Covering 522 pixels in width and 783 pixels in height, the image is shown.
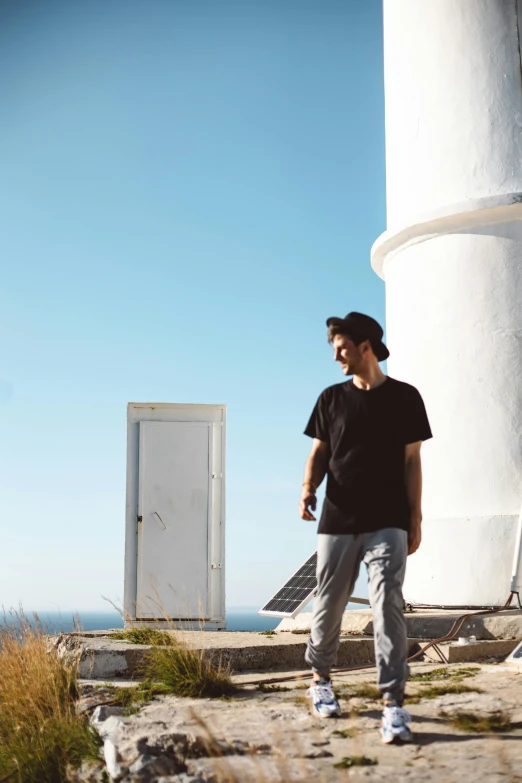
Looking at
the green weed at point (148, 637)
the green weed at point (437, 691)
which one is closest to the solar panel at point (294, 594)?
the green weed at point (148, 637)

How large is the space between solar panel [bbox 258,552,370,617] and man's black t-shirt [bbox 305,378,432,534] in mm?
3606

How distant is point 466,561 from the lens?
8344 millimetres

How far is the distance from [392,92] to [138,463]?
16.9 feet

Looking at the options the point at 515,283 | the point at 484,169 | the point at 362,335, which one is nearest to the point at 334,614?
the point at 362,335

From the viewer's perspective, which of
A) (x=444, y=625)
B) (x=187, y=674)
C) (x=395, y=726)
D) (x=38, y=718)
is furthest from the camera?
(x=444, y=625)

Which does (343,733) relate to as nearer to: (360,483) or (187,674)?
(360,483)

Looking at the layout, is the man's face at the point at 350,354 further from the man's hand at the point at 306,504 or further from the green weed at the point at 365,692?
the green weed at the point at 365,692

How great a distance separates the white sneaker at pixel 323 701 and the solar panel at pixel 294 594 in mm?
3314

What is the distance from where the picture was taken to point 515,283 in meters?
8.61

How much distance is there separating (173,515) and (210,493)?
1.68 feet

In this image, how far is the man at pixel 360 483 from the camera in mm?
4602

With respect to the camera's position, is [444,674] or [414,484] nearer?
[414,484]

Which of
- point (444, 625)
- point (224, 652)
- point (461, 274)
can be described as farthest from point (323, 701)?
point (461, 274)

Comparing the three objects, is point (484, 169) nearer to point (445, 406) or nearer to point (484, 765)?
point (445, 406)
